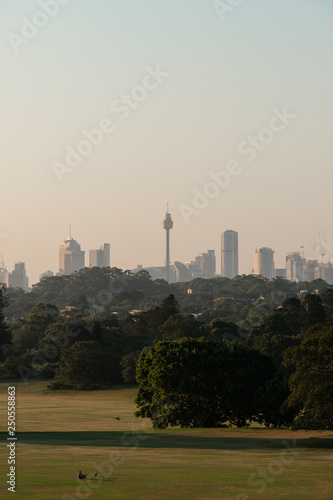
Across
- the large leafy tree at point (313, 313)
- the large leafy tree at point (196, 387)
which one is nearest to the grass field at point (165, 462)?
the large leafy tree at point (196, 387)

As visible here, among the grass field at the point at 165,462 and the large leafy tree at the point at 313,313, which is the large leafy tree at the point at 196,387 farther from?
the large leafy tree at the point at 313,313

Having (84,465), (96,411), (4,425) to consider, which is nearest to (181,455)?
(84,465)

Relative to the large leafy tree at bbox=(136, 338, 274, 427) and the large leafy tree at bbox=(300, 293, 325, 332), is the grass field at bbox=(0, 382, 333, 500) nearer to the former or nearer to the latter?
the large leafy tree at bbox=(136, 338, 274, 427)

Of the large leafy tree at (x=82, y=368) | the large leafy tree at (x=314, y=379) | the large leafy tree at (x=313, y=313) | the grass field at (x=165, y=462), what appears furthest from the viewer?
the large leafy tree at (x=313, y=313)

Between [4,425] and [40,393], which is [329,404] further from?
[40,393]

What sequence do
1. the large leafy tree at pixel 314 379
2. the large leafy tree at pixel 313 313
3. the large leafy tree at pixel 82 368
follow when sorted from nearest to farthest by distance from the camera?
the large leafy tree at pixel 314 379 → the large leafy tree at pixel 82 368 → the large leafy tree at pixel 313 313

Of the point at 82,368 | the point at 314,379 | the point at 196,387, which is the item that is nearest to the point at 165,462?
the point at 314,379

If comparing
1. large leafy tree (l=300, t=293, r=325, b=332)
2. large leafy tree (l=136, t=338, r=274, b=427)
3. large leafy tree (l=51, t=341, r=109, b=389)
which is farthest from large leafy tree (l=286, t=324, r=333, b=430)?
large leafy tree (l=300, t=293, r=325, b=332)

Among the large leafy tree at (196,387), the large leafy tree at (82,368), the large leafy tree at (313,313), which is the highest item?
A: the large leafy tree at (313,313)
